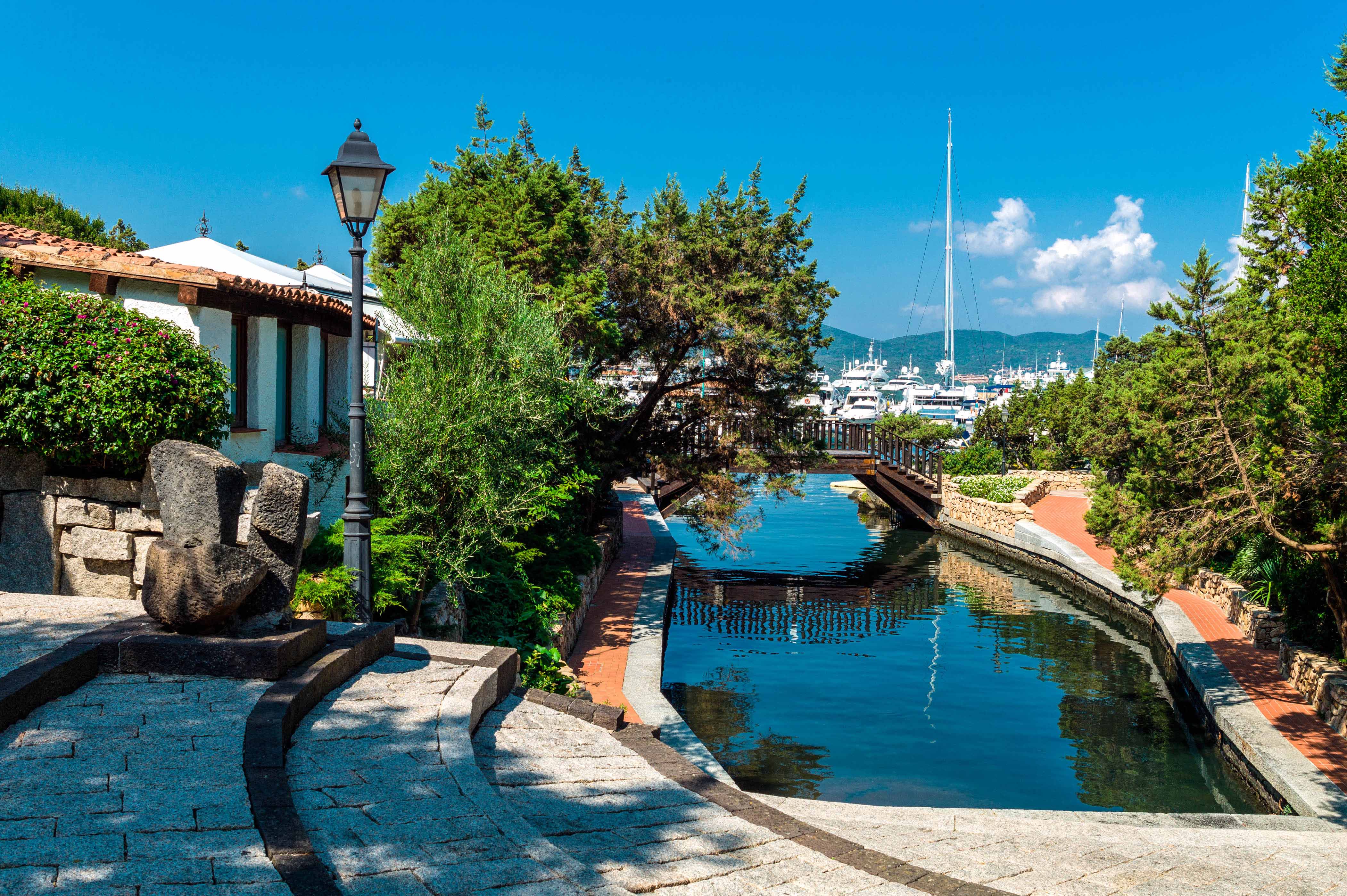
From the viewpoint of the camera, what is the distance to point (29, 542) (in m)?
8.99

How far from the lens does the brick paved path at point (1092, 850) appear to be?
18.1ft

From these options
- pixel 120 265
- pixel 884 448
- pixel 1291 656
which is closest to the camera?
pixel 120 265

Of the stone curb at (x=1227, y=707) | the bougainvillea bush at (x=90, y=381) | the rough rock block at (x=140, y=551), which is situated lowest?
the stone curb at (x=1227, y=707)

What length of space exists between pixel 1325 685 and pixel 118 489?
1349 cm

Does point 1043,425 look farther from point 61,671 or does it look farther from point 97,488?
point 61,671

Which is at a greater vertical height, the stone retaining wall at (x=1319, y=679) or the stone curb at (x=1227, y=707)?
the stone retaining wall at (x=1319, y=679)

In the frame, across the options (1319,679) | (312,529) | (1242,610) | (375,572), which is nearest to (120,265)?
(312,529)

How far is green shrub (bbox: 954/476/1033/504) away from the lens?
104 ft

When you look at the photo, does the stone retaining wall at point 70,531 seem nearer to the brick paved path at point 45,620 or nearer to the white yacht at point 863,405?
the brick paved path at point 45,620

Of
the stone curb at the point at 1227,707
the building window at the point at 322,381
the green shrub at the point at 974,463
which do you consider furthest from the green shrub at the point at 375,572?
the green shrub at the point at 974,463

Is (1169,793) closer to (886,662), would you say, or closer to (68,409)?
(886,662)

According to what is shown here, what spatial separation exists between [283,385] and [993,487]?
2557 cm

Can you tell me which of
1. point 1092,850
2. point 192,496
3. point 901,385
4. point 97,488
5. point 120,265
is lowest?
point 1092,850

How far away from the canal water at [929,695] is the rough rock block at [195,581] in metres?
6.46
